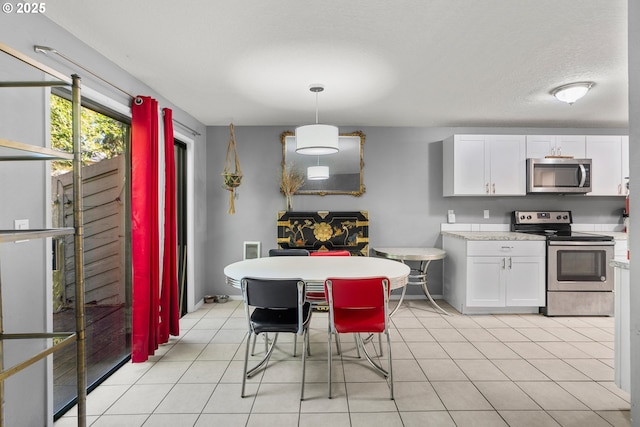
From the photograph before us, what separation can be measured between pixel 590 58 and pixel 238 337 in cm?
376

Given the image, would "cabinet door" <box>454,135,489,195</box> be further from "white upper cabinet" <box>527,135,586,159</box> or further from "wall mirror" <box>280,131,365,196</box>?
"wall mirror" <box>280,131,365,196</box>

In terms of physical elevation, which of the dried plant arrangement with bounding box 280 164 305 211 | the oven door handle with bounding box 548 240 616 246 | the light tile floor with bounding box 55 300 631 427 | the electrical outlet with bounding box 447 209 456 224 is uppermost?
the dried plant arrangement with bounding box 280 164 305 211

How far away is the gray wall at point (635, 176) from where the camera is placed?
1279mm

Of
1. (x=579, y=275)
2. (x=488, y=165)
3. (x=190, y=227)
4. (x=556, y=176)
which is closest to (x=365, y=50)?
(x=488, y=165)

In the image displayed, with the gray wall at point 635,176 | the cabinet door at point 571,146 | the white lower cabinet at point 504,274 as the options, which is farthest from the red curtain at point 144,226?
the cabinet door at point 571,146

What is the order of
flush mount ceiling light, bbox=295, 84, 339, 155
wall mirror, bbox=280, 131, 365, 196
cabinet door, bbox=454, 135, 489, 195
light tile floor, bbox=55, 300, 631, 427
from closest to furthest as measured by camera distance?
light tile floor, bbox=55, 300, 631, 427, flush mount ceiling light, bbox=295, 84, 339, 155, cabinet door, bbox=454, 135, 489, 195, wall mirror, bbox=280, 131, 365, 196

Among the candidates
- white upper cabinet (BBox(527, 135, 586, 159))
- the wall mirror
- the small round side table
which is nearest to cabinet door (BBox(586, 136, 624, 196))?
white upper cabinet (BBox(527, 135, 586, 159))

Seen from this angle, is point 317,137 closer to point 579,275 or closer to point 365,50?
point 365,50

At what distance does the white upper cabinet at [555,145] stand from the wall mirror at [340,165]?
2162 millimetres

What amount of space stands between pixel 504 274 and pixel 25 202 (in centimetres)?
442

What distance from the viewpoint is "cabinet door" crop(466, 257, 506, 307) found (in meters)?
4.04

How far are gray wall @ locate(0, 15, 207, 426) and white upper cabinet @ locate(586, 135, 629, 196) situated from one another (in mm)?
5593

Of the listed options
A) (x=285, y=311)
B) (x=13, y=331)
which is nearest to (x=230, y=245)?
(x=285, y=311)

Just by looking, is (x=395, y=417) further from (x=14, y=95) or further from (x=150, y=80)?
(x=150, y=80)
